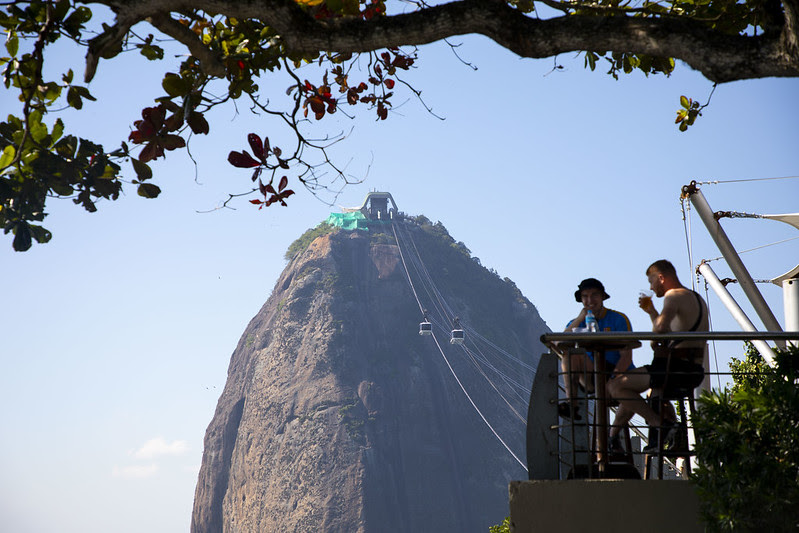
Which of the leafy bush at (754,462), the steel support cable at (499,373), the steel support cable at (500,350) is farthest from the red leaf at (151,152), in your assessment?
the steel support cable at (500,350)

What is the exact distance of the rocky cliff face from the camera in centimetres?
7362

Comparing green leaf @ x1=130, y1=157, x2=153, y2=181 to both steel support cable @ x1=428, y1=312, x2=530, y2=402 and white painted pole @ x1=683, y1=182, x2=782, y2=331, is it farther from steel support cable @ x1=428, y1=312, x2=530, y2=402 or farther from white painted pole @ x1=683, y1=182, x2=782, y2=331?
steel support cable @ x1=428, y1=312, x2=530, y2=402

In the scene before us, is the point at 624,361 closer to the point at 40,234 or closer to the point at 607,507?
the point at 607,507

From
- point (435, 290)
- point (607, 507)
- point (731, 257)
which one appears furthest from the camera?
point (435, 290)

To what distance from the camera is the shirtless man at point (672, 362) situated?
13.5 feet

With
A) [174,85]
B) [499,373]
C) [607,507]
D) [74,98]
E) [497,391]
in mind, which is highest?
[499,373]

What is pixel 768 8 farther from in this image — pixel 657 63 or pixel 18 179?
pixel 18 179

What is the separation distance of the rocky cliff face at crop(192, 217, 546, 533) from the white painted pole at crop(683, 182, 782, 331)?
6504 centimetres

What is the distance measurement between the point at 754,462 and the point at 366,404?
76.6 m

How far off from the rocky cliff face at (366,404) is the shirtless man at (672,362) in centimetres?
6930

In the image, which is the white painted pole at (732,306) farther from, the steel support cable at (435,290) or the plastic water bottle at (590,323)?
the steel support cable at (435,290)

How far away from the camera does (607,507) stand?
3.54m

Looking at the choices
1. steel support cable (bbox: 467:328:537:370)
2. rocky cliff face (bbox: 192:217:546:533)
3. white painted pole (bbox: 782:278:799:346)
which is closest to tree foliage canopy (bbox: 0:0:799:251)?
white painted pole (bbox: 782:278:799:346)

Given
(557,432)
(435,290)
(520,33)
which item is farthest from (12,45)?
(435,290)
